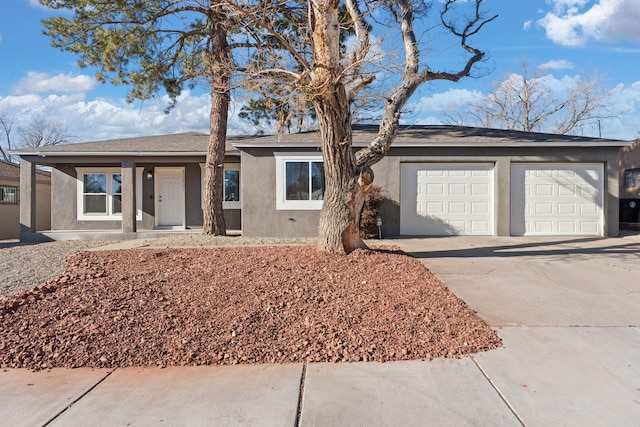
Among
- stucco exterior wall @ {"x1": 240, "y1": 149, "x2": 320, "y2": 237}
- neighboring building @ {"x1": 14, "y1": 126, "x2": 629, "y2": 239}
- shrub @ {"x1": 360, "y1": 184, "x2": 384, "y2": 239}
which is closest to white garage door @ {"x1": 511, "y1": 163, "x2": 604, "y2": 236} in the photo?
neighboring building @ {"x1": 14, "y1": 126, "x2": 629, "y2": 239}

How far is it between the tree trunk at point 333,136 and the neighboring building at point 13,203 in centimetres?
1670

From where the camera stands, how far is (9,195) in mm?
18578

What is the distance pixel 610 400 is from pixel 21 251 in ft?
43.9

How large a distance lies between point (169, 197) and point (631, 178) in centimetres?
2201

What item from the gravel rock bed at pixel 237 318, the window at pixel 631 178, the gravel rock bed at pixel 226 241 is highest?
the window at pixel 631 178

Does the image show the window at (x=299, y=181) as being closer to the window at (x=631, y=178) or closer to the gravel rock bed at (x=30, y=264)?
the gravel rock bed at (x=30, y=264)

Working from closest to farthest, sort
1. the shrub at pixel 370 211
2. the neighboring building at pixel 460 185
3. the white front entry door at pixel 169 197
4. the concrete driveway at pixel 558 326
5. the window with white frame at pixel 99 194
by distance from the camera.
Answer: the concrete driveway at pixel 558 326 < the shrub at pixel 370 211 < the neighboring building at pixel 460 185 < the white front entry door at pixel 169 197 < the window with white frame at pixel 99 194

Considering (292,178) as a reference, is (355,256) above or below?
below

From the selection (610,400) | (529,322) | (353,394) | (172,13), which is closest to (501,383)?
(610,400)

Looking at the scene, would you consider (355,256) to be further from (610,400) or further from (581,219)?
(581,219)

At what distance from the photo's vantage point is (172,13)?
1291cm

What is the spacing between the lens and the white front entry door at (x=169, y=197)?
16.6 m

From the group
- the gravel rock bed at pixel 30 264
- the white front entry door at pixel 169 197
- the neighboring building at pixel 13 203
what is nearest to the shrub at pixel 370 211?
the gravel rock bed at pixel 30 264

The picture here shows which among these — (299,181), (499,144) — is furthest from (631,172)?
(299,181)
